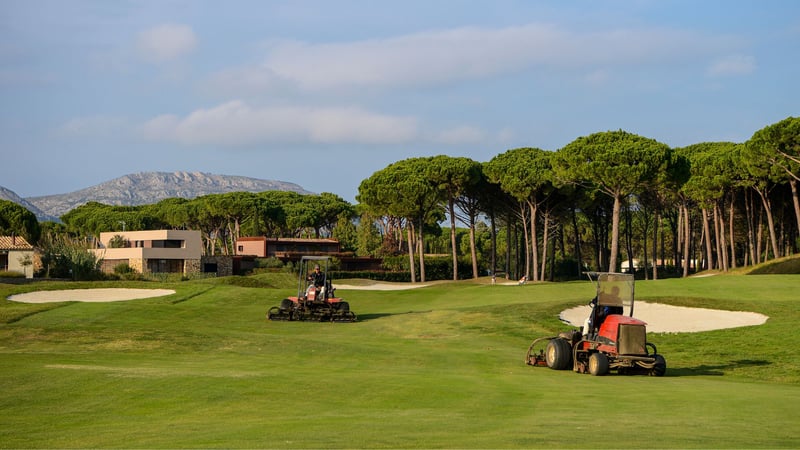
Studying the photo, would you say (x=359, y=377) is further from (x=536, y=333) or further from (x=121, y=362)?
(x=536, y=333)

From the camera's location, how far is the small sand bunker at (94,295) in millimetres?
42500

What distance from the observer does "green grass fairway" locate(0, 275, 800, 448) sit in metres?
9.71

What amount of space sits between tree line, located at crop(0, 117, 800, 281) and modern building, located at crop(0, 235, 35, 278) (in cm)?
1966

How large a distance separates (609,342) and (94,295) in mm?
32538

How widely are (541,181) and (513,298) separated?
30.9 metres

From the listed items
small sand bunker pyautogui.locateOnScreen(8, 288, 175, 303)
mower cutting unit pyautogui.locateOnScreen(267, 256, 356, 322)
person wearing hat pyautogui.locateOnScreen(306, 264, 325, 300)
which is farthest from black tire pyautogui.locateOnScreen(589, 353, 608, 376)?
small sand bunker pyautogui.locateOnScreen(8, 288, 175, 303)

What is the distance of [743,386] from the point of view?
1736cm

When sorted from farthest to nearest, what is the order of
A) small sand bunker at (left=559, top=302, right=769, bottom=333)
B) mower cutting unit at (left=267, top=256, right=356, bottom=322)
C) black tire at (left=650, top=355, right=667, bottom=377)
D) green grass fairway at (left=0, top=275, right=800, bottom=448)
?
mower cutting unit at (left=267, top=256, right=356, bottom=322)
small sand bunker at (left=559, top=302, right=769, bottom=333)
black tire at (left=650, top=355, right=667, bottom=377)
green grass fairway at (left=0, top=275, right=800, bottom=448)

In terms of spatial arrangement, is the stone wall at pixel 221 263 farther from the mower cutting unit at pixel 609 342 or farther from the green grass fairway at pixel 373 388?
the mower cutting unit at pixel 609 342

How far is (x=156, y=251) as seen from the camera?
79.6 metres

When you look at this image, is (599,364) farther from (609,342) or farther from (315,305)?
(315,305)

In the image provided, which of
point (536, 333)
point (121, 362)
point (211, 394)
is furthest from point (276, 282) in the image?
point (211, 394)

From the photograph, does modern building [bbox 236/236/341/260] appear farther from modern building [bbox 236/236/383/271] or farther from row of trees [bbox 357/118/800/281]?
row of trees [bbox 357/118/800/281]

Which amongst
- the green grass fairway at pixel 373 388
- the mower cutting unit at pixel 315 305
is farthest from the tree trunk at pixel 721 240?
the mower cutting unit at pixel 315 305
